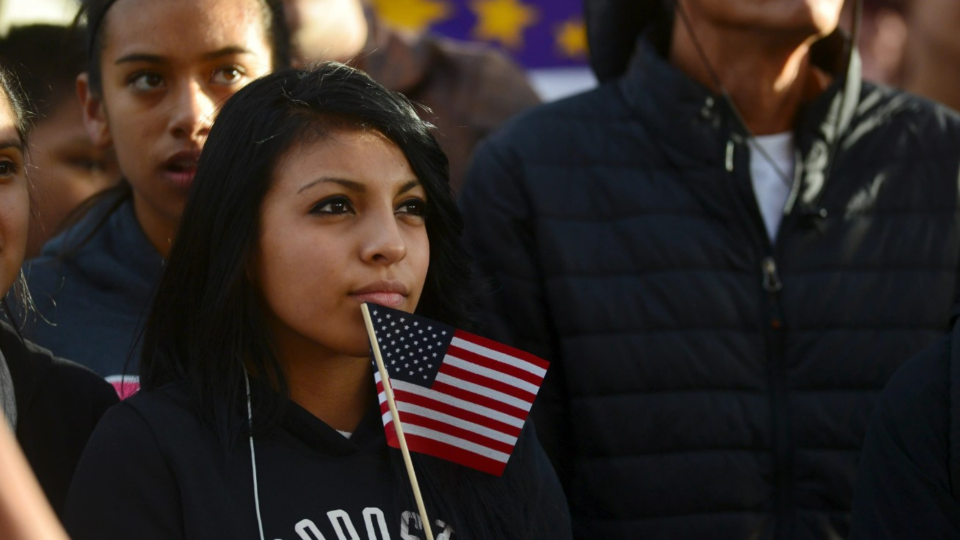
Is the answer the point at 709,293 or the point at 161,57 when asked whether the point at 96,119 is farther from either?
the point at 709,293

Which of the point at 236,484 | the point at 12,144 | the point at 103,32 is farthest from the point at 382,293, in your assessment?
the point at 103,32

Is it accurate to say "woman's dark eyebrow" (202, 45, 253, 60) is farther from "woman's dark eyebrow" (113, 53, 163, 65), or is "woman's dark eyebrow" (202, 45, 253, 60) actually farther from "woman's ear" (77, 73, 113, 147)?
"woman's ear" (77, 73, 113, 147)

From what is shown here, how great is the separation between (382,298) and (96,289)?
1012mm

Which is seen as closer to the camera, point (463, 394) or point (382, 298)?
point (382, 298)

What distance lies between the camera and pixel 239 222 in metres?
2.39

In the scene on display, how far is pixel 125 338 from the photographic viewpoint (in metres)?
2.97

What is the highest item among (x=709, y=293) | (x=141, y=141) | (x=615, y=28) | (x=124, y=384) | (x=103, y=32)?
(x=103, y=32)

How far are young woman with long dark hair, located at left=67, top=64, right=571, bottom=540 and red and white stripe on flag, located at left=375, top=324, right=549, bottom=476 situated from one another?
0.06 metres

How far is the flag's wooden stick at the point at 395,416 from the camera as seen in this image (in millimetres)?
2255

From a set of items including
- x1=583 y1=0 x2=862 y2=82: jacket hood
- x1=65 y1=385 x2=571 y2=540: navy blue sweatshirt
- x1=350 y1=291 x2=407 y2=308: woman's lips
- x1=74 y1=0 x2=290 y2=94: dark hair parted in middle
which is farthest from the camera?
x1=583 y1=0 x2=862 y2=82: jacket hood

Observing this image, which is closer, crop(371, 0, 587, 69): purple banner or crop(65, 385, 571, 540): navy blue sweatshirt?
crop(65, 385, 571, 540): navy blue sweatshirt

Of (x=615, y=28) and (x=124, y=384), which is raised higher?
(x=615, y=28)

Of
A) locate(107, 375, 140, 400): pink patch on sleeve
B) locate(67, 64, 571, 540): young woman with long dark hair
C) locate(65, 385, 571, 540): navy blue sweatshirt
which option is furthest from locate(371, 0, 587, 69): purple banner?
locate(65, 385, 571, 540): navy blue sweatshirt

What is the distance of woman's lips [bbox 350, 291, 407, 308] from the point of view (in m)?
2.36
